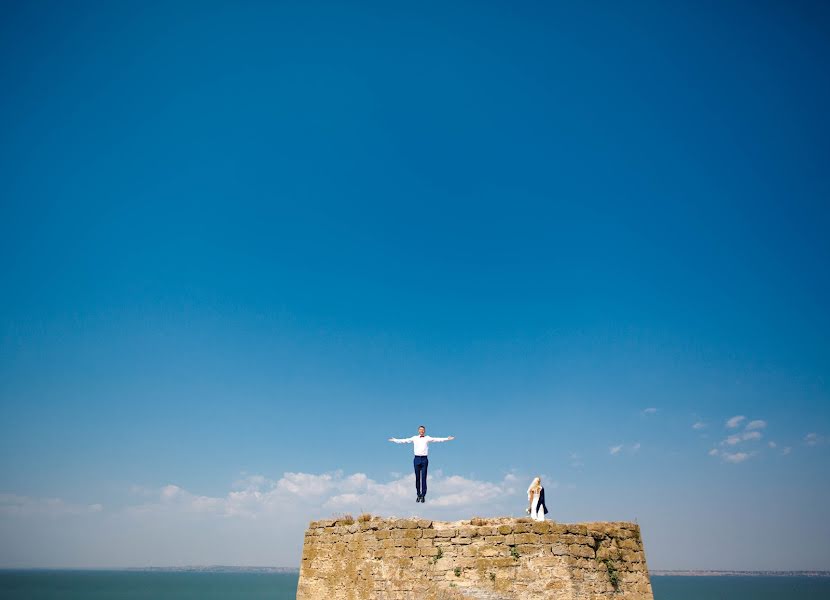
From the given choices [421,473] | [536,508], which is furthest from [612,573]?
[421,473]

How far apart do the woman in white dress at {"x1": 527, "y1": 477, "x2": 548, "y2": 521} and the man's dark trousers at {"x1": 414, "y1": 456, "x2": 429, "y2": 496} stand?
7.04 feet

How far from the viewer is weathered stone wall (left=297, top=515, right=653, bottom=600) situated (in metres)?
9.37

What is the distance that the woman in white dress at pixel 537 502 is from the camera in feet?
37.5

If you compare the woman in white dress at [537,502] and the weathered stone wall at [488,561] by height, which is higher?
the woman in white dress at [537,502]

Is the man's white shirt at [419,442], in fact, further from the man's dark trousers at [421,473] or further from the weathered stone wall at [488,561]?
the weathered stone wall at [488,561]

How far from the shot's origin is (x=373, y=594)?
31.9ft

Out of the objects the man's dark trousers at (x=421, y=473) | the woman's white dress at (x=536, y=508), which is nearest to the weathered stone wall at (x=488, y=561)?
the woman's white dress at (x=536, y=508)

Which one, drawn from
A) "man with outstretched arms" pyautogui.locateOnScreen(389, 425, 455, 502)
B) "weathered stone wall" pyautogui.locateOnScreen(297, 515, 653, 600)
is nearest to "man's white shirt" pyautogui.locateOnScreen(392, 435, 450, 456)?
"man with outstretched arms" pyautogui.locateOnScreen(389, 425, 455, 502)

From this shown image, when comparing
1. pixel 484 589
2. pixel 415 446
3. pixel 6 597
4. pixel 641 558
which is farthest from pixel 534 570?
pixel 6 597

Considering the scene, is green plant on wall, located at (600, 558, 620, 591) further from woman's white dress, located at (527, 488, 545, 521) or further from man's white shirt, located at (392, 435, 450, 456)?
man's white shirt, located at (392, 435, 450, 456)

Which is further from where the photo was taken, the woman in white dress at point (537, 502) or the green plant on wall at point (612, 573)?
the woman in white dress at point (537, 502)

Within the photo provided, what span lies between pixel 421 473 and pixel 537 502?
239cm

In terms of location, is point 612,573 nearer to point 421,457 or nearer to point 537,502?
point 537,502

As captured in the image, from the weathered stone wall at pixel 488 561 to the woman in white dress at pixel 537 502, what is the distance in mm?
1549
